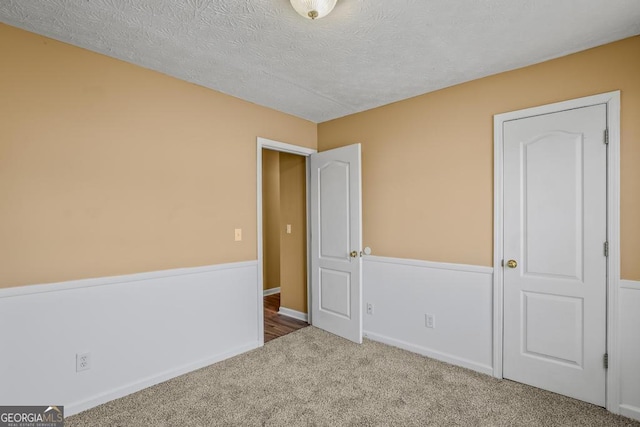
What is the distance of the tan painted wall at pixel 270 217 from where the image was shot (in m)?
5.51

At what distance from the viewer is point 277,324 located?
154 inches

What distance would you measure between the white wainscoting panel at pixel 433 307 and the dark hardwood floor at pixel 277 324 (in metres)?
0.93

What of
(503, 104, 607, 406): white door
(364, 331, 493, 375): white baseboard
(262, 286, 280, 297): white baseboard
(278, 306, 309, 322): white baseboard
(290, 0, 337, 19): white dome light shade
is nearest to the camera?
(290, 0, 337, 19): white dome light shade

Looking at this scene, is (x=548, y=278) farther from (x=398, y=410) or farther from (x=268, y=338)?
(x=268, y=338)

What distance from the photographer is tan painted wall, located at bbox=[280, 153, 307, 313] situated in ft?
13.5

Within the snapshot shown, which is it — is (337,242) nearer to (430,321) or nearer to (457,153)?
(430,321)

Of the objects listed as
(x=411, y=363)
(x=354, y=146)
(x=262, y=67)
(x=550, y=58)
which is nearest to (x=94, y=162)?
(x=262, y=67)

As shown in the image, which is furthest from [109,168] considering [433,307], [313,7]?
[433,307]

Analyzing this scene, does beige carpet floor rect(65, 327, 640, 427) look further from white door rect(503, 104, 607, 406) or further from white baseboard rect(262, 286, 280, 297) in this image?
white baseboard rect(262, 286, 280, 297)

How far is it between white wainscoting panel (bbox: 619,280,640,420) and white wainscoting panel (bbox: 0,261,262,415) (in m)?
2.93

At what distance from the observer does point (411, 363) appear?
2820mm

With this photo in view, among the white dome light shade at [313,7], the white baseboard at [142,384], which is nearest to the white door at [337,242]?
the white baseboard at [142,384]

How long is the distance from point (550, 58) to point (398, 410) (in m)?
2.78

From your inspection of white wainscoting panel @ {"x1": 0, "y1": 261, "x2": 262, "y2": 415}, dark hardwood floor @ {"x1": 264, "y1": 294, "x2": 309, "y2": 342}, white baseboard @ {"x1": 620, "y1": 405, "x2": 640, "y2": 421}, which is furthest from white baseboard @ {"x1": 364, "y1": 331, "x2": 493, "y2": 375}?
white wainscoting panel @ {"x1": 0, "y1": 261, "x2": 262, "y2": 415}
